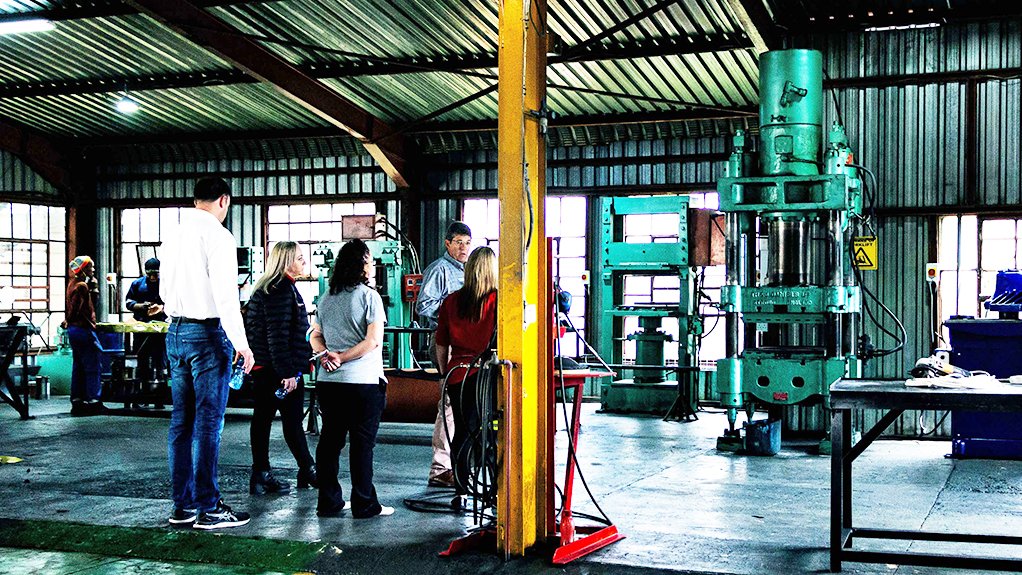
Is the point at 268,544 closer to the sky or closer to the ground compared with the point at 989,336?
closer to the ground

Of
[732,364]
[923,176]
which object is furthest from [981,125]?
[732,364]

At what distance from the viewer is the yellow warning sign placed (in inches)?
357

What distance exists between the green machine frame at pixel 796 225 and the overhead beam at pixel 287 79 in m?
5.91

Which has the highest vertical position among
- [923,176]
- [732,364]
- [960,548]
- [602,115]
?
[602,115]

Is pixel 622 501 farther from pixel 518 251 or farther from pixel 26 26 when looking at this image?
pixel 26 26

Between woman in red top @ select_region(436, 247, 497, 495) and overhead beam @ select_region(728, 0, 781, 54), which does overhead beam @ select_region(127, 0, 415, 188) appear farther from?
woman in red top @ select_region(436, 247, 497, 495)

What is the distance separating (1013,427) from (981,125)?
10.4 ft

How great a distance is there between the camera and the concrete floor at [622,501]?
5.14 m

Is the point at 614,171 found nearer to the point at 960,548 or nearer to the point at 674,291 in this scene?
the point at 674,291

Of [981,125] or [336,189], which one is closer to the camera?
[981,125]

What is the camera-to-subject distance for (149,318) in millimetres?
12133

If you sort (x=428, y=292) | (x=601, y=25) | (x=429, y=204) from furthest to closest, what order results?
(x=429, y=204) → (x=601, y=25) → (x=428, y=292)

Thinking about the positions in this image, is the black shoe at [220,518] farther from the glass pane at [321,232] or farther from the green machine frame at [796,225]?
the glass pane at [321,232]

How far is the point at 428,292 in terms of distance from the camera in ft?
24.4
